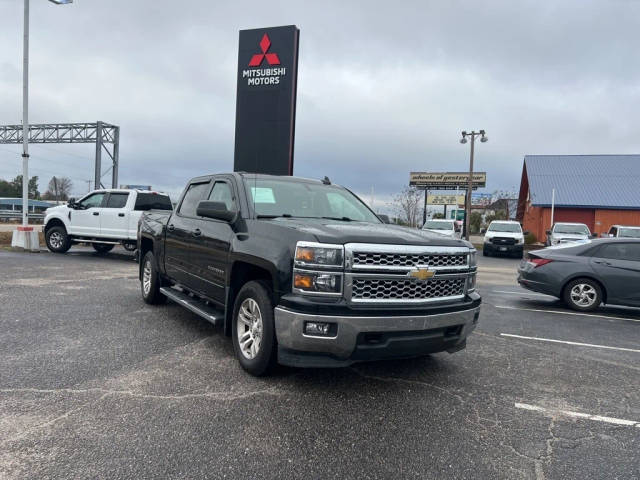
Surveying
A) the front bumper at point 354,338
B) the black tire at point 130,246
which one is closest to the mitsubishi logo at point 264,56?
the black tire at point 130,246

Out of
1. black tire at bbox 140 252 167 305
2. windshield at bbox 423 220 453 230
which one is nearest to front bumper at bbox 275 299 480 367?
black tire at bbox 140 252 167 305

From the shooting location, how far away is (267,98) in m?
18.3

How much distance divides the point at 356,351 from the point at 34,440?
2148 millimetres

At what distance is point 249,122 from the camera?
733 inches

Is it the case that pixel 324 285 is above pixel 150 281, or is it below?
above

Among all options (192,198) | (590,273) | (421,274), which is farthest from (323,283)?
(590,273)

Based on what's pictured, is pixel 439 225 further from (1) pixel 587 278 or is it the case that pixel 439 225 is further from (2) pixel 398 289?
(2) pixel 398 289

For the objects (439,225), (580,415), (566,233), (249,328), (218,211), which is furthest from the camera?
(439,225)

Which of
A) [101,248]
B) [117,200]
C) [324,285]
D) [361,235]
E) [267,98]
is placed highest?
[267,98]

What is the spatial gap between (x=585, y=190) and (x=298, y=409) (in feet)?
116

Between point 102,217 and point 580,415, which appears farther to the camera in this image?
point 102,217

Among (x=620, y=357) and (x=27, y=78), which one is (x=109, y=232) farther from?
(x=620, y=357)

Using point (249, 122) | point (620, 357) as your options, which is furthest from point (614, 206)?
point (620, 357)

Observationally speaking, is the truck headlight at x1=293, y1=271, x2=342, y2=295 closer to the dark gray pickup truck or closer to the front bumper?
the dark gray pickup truck
